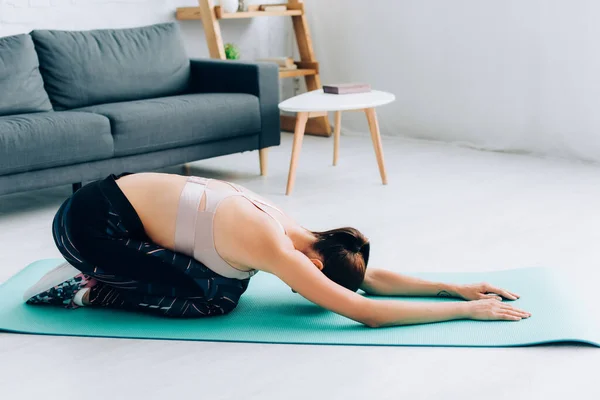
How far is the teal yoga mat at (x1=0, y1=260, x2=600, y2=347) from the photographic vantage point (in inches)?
81.2

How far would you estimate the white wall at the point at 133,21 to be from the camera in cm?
435

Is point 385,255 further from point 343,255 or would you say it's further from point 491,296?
point 343,255

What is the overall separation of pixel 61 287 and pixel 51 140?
3.89 ft

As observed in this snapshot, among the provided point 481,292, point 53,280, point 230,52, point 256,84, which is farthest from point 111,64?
point 481,292

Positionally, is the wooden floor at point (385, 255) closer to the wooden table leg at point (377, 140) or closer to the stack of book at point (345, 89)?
the wooden table leg at point (377, 140)

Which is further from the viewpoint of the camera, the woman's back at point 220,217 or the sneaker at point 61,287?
the sneaker at point 61,287

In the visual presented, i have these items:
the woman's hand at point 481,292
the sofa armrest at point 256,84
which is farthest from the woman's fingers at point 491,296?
the sofa armrest at point 256,84

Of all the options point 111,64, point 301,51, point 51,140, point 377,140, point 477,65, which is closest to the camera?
point 51,140

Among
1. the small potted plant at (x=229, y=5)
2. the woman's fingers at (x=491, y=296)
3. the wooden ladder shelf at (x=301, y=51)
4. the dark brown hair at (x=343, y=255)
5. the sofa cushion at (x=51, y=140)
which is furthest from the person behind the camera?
the wooden ladder shelf at (x=301, y=51)

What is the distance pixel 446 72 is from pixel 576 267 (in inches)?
97.3

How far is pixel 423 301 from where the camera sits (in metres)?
2.35

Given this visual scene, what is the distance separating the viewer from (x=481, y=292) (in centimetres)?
232

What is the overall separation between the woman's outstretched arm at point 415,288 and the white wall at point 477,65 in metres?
2.32

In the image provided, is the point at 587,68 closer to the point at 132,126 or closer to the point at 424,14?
the point at 424,14
